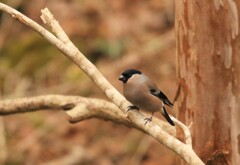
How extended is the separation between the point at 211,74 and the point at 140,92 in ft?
1.16

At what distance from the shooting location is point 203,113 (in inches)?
118

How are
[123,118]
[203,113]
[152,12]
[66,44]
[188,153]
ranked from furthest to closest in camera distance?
[152,12] → [123,118] → [203,113] → [66,44] → [188,153]

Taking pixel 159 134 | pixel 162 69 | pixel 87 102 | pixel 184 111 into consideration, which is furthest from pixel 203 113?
pixel 162 69

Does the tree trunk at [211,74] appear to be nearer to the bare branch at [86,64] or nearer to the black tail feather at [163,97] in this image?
the black tail feather at [163,97]

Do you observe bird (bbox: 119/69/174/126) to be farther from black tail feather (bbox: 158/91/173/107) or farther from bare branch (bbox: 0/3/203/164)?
bare branch (bbox: 0/3/203/164)

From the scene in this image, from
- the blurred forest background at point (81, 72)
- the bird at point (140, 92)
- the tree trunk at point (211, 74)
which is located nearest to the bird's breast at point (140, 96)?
the bird at point (140, 92)

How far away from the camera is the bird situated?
10.0ft

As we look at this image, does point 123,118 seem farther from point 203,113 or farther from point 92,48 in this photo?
point 92,48

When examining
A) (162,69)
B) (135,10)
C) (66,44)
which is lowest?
(162,69)

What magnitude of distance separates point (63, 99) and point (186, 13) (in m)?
0.86

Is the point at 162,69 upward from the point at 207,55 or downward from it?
downward

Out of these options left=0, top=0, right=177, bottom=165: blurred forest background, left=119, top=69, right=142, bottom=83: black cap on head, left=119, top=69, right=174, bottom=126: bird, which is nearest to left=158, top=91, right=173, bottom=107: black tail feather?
left=119, top=69, right=174, bottom=126: bird

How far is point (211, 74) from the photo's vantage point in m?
2.91

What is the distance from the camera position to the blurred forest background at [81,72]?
621 cm
